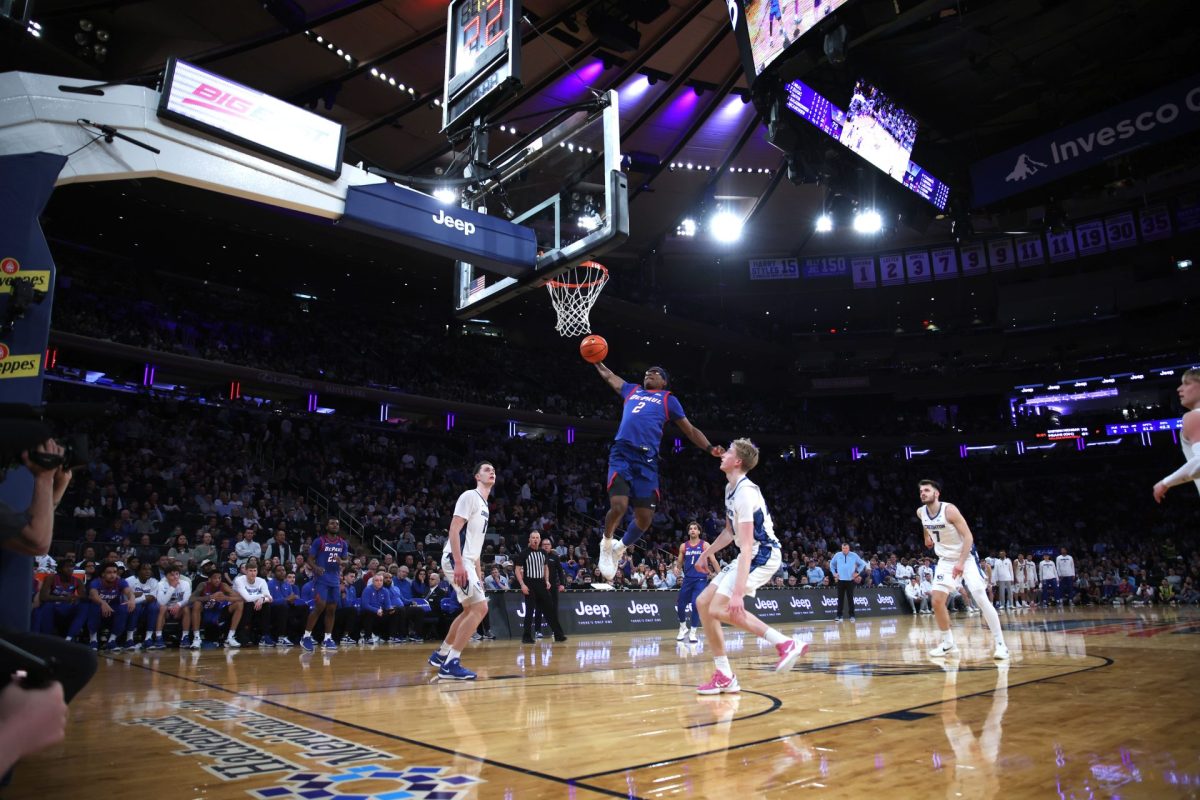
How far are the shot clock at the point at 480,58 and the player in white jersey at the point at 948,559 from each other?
651cm

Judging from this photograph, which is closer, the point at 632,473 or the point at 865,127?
the point at 632,473

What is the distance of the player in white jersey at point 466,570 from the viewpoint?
24.9ft

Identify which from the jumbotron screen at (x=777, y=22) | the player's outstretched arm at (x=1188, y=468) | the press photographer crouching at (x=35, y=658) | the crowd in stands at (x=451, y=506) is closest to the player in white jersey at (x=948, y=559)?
the player's outstretched arm at (x=1188, y=468)

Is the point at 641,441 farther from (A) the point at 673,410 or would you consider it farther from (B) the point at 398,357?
(B) the point at 398,357

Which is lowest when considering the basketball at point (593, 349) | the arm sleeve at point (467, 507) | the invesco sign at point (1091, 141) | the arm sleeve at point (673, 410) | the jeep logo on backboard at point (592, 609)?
the jeep logo on backboard at point (592, 609)

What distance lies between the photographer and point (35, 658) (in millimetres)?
1929

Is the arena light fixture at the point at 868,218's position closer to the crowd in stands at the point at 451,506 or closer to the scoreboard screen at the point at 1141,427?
the crowd in stands at the point at 451,506

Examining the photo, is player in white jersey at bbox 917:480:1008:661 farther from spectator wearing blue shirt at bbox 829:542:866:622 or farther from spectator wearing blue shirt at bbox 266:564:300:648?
spectator wearing blue shirt at bbox 266:564:300:648

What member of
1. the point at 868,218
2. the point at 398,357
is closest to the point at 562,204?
the point at 868,218

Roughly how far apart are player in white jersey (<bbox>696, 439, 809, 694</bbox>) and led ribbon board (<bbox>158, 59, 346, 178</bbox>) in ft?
15.8

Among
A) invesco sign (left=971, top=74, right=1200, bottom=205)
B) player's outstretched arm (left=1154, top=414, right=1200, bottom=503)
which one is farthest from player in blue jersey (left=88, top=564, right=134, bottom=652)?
invesco sign (left=971, top=74, right=1200, bottom=205)

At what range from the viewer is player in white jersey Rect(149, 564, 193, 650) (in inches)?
470

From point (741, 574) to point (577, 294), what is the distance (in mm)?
6627

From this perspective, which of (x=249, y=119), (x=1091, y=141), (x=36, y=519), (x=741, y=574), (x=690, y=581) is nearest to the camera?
(x=36, y=519)
